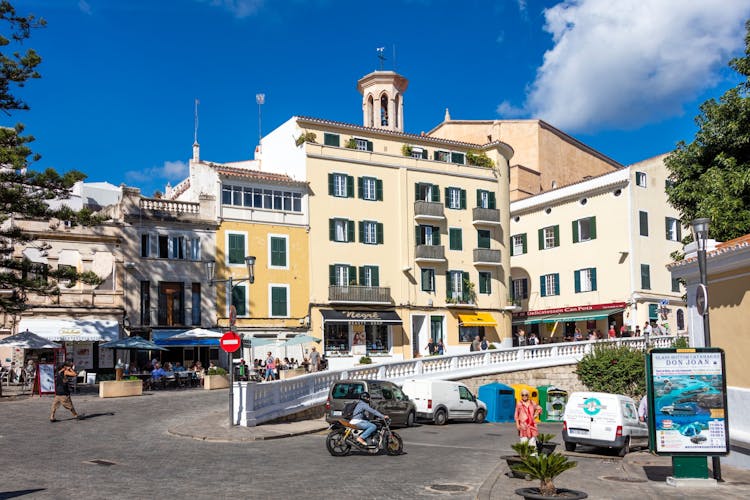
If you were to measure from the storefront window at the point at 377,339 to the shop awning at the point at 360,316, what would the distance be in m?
0.87

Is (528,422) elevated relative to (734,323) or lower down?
lower down

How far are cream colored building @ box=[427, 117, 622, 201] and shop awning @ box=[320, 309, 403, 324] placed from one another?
18053 mm

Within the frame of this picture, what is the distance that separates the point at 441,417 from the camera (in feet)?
93.1

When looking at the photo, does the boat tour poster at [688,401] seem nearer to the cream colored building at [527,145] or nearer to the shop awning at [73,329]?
the shop awning at [73,329]

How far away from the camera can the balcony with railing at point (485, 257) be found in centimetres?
5378

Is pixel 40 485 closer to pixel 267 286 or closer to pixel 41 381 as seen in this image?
pixel 41 381

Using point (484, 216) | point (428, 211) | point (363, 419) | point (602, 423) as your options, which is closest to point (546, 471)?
point (363, 419)

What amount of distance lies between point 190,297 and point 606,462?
28.8m

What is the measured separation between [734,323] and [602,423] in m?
5.17

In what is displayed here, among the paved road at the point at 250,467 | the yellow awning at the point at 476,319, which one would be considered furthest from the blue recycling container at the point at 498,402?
the yellow awning at the point at 476,319

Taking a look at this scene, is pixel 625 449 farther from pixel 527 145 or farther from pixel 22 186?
pixel 527 145

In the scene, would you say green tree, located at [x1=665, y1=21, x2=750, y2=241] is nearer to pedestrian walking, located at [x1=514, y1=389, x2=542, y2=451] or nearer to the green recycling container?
the green recycling container

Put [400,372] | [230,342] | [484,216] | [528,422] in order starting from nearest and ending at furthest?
[528,422], [230,342], [400,372], [484,216]

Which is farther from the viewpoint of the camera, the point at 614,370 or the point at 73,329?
the point at 73,329
